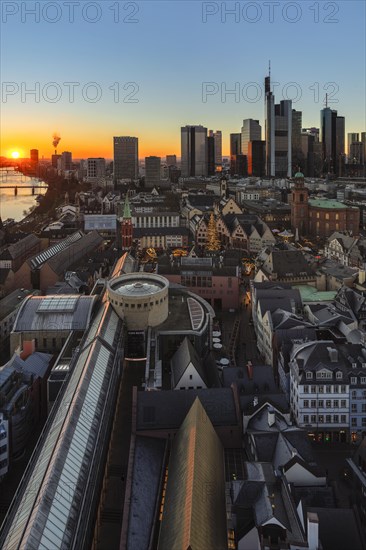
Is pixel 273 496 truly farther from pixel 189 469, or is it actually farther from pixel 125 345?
pixel 125 345

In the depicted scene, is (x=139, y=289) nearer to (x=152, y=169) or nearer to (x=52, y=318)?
(x=52, y=318)

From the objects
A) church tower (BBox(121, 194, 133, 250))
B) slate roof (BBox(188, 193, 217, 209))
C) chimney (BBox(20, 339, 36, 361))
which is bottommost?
chimney (BBox(20, 339, 36, 361))

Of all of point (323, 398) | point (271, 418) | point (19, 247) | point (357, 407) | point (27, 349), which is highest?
point (19, 247)

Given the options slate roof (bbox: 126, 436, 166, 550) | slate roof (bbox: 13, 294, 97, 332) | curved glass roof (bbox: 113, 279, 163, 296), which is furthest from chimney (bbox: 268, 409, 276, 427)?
slate roof (bbox: 13, 294, 97, 332)

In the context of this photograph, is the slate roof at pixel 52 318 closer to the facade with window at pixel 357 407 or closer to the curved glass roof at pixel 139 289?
the curved glass roof at pixel 139 289

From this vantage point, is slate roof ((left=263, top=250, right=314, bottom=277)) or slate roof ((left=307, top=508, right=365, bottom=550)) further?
slate roof ((left=263, top=250, right=314, bottom=277))

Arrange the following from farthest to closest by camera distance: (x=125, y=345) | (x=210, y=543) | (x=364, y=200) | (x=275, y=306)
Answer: (x=364, y=200), (x=275, y=306), (x=125, y=345), (x=210, y=543)

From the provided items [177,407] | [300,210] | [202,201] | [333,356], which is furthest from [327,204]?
[177,407]

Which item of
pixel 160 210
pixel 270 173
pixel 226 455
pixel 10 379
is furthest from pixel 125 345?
pixel 270 173

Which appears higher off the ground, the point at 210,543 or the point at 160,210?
the point at 160,210

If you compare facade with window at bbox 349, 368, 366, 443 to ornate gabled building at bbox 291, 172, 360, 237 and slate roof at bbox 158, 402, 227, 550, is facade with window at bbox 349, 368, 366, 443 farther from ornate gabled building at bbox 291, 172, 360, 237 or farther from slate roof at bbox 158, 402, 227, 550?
ornate gabled building at bbox 291, 172, 360, 237

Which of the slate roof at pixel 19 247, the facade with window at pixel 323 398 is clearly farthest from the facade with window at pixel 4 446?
the slate roof at pixel 19 247
